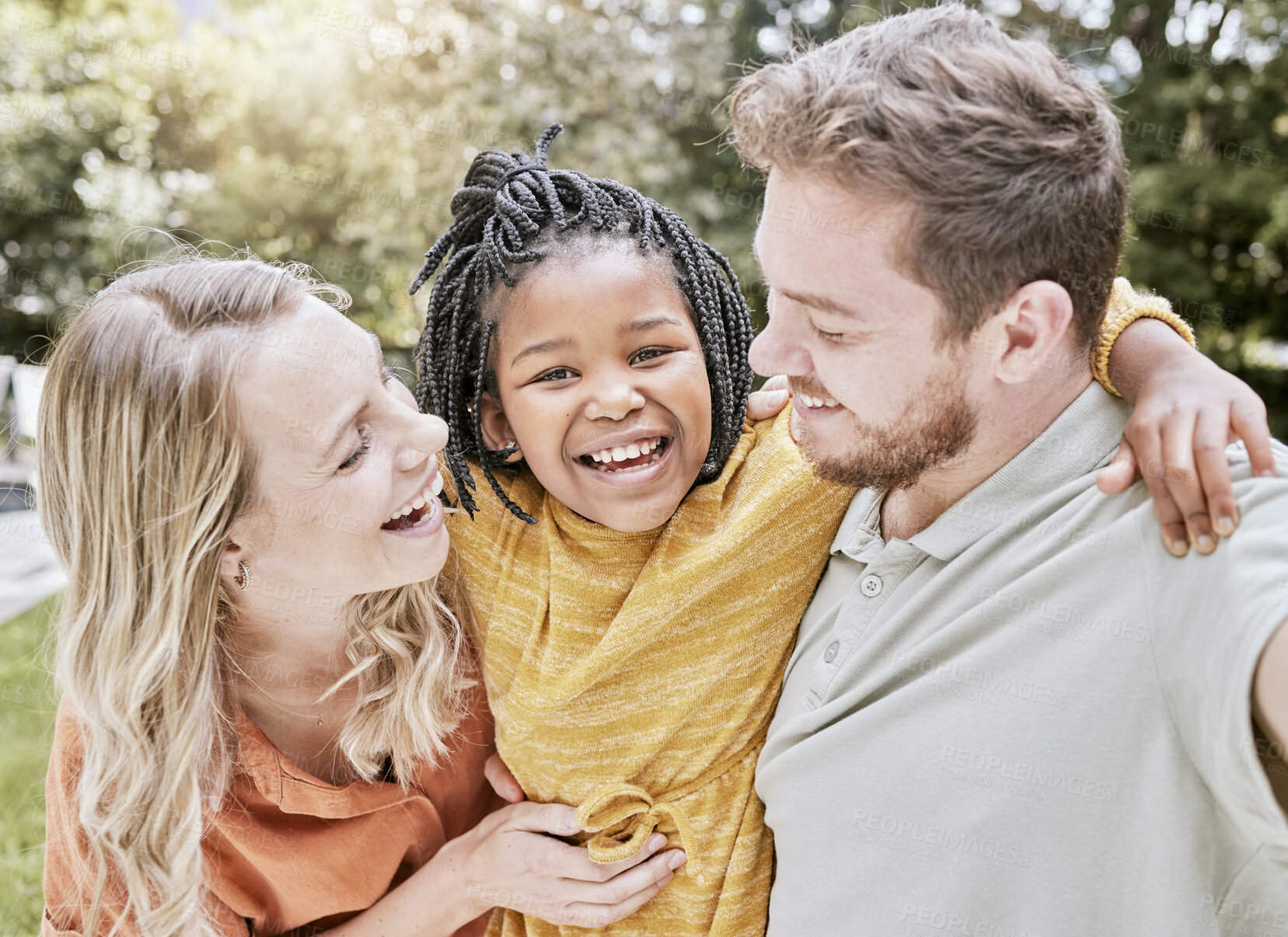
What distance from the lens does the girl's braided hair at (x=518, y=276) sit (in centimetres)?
204

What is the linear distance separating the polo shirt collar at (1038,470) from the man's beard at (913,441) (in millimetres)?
90

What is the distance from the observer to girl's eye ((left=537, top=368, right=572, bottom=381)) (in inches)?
79.0

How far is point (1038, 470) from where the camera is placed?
167 centimetres

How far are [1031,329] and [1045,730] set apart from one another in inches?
25.4

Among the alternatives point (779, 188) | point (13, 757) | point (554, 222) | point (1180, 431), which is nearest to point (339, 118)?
point (13, 757)

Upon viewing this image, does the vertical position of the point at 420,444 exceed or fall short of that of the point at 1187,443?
it falls short

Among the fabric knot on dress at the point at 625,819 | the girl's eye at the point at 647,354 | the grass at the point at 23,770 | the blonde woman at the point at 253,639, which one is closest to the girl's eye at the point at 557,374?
the girl's eye at the point at 647,354

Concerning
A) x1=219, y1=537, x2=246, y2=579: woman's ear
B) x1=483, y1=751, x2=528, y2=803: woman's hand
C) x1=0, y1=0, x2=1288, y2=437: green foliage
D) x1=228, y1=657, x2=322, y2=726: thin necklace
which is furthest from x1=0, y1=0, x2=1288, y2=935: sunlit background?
x1=483, y1=751, x2=528, y2=803: woman's hand

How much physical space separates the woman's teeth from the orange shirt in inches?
19.5

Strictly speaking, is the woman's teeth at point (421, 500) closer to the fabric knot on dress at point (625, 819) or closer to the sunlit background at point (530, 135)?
the fabric knot on dress at point (625, 819)

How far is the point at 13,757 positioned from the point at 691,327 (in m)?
3.36

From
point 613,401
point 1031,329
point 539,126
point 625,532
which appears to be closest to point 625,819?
point 625,532

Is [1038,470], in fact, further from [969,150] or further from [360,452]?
[360,452]

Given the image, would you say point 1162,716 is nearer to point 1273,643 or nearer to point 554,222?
point 1273,643
